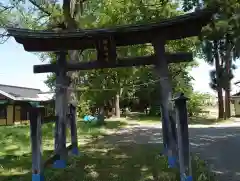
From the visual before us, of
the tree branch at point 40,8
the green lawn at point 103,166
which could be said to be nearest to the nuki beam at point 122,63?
the green lawn at point 103,166

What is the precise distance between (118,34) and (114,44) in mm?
357

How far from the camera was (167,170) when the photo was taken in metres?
7.31

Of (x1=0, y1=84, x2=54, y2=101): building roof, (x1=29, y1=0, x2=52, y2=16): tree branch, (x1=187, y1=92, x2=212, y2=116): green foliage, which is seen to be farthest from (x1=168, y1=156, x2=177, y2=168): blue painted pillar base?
(x1=187, y1=92, x2=212, y2=116): green foliage

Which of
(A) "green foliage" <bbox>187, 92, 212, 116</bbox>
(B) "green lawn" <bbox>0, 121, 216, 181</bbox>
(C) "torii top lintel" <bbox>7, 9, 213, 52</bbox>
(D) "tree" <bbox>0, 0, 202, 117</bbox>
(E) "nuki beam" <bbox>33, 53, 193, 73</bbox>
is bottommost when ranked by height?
(B) "green lawn" <bbox>0, 121, 216, 181</bbox>

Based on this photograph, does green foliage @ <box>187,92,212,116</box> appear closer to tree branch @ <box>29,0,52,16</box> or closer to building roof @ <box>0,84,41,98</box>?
building roof @ <box>0,84,41,98</box>

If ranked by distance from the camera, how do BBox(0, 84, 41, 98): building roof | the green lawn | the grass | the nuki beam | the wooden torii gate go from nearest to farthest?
1. the green lawn
2. the wooden torii gate
3. the nuki beam
4. the grass
5. BBox(0, 84, 41, 98): building roof

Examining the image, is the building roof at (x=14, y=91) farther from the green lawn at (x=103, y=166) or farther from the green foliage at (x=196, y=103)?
the green lawn at (x=103, y=166)

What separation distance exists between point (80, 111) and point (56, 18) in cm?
1505

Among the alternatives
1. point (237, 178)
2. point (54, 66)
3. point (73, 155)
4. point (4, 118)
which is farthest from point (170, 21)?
point (4, 118)

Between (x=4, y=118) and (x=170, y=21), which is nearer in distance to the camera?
(x=170, y=21)

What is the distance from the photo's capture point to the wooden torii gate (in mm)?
7371

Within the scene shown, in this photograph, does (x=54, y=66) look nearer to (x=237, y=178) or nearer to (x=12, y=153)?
(x=12, y=153)

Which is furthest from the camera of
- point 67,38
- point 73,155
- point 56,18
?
point 56,18

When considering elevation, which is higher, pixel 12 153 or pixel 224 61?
pixel 224 61
